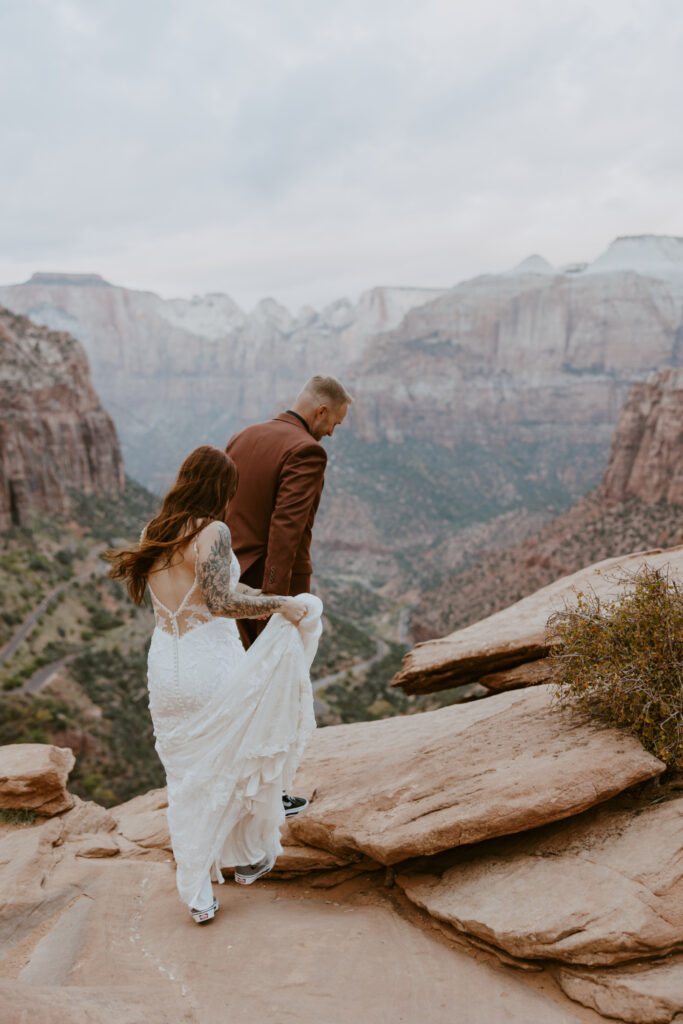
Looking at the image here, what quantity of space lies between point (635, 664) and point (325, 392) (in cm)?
302

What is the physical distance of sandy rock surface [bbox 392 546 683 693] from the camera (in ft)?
22.6

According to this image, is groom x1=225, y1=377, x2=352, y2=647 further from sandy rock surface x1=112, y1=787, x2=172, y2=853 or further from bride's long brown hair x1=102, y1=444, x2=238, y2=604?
sandy rock surface x1=112, y1=787, x2=172, y2=853

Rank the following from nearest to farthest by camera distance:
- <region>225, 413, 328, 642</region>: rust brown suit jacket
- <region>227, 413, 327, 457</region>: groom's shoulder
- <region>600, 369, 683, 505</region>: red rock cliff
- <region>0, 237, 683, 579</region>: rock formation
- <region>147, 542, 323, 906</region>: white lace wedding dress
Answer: <region>147, 542, 323, 906</region>: white lace wedding dress, <region>225, 413, 328, 642</region>: rust brown suit jacket, <region>227, 413, 327, 457</region>: groom's shoulder, <region>600, 369, 683, 505</region>: red rock cliff, <region>0, 237, 683, 579</region>: rock formation

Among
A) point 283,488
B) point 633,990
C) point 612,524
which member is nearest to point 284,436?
point 283,488

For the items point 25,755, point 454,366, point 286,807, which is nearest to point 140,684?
point 25,755

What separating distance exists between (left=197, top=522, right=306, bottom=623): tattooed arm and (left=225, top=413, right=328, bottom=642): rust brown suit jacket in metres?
0.45

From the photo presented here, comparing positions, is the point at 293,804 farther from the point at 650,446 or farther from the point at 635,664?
the point at 650,446

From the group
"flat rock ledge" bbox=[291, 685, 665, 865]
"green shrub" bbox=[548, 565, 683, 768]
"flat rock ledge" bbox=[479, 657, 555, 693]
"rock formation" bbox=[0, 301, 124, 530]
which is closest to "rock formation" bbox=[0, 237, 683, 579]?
"rock formation" bbox=[0, 301, 124, 530]

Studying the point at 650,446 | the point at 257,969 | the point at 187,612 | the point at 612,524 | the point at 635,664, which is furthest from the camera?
the point at 650,446

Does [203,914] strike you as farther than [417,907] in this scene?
No

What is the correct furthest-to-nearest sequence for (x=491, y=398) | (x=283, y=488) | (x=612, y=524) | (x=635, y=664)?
(x=491, y=398), (x=612, y=524), (x=635, y=664), (x=283, y=488)

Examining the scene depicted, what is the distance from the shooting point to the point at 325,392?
515 centimetres

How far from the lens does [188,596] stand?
441 centimetres

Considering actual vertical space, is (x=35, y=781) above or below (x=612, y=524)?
above
